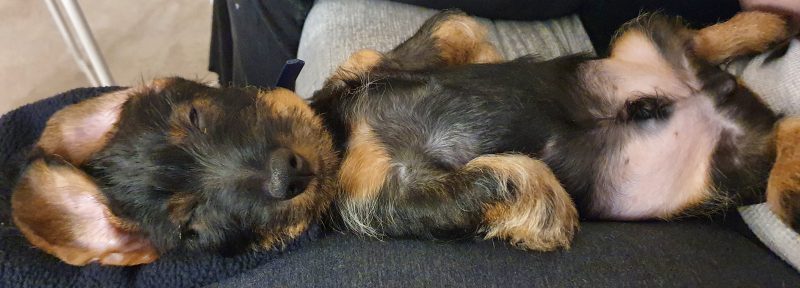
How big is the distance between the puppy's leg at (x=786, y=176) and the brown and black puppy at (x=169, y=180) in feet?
3.89

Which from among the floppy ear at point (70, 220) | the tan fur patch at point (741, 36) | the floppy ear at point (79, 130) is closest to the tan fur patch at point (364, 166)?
the floppy ear at point (70, 220)

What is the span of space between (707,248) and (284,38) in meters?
1.96

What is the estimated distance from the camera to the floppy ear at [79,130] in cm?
170

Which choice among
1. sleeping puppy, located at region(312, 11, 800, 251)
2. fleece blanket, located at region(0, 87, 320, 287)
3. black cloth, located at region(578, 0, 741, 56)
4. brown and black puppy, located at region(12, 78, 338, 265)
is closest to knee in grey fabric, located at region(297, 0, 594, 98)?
black cloth, located at region(578, 0, 741, 56)

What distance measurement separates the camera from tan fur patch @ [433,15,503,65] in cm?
204

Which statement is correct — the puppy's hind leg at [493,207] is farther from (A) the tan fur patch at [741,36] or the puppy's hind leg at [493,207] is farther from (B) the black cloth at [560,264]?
(A) the tan fur patch at [741,36]

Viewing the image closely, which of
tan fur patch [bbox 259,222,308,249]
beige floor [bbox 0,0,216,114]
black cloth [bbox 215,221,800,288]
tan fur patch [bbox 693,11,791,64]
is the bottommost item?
beige floor [bbox 0,0,216,114]

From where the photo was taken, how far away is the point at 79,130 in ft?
5.69

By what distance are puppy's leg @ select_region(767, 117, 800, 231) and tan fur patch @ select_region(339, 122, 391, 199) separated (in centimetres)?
101

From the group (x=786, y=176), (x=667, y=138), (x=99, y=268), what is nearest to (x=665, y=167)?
(x=667, y=138)

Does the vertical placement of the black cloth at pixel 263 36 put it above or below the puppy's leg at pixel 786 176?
below

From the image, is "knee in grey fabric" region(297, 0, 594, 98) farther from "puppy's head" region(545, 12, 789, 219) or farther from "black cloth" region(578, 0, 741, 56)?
"puppy's head" region(545, 12, 789, 219)

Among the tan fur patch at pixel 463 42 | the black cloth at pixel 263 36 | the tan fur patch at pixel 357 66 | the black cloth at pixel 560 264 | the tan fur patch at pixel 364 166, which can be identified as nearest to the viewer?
the black cloth at pixel 560 264

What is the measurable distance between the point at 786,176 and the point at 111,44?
485cm
